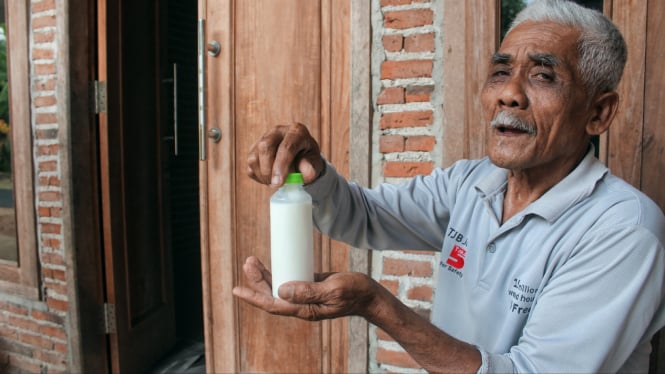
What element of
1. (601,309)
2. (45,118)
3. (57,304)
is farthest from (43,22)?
(601,309)

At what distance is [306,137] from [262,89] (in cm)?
119

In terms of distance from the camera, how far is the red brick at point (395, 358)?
209 cm

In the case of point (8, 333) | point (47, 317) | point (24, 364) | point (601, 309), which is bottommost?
point (24, 364)

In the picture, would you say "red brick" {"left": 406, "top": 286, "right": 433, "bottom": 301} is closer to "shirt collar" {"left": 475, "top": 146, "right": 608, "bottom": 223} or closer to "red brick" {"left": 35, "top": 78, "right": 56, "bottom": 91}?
"shirt collar" {"left": 475, "top": 146, "right": 608, "bottom": 223}

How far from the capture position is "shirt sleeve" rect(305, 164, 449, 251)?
5.07ft

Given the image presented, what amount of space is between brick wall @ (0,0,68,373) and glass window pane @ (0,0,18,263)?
0.82 feet

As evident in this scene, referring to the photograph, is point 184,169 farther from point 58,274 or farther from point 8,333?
point 8,333

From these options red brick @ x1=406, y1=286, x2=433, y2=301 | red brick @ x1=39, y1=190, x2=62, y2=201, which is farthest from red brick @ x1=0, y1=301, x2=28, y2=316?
red brick @ x1=406, y1=286, x2=433, y2=301

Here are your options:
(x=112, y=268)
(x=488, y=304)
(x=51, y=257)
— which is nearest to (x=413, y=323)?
(x=488, y=304)

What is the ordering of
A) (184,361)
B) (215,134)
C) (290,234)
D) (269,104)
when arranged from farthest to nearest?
(184,361) → (215,134) → (269,104) → (290,234)

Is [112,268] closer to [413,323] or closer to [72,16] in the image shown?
[72,16]

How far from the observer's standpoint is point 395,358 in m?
2.12

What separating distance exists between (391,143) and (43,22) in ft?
7.52

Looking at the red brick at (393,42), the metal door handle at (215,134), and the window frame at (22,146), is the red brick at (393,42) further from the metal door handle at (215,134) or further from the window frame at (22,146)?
the window frame at (22,146)
